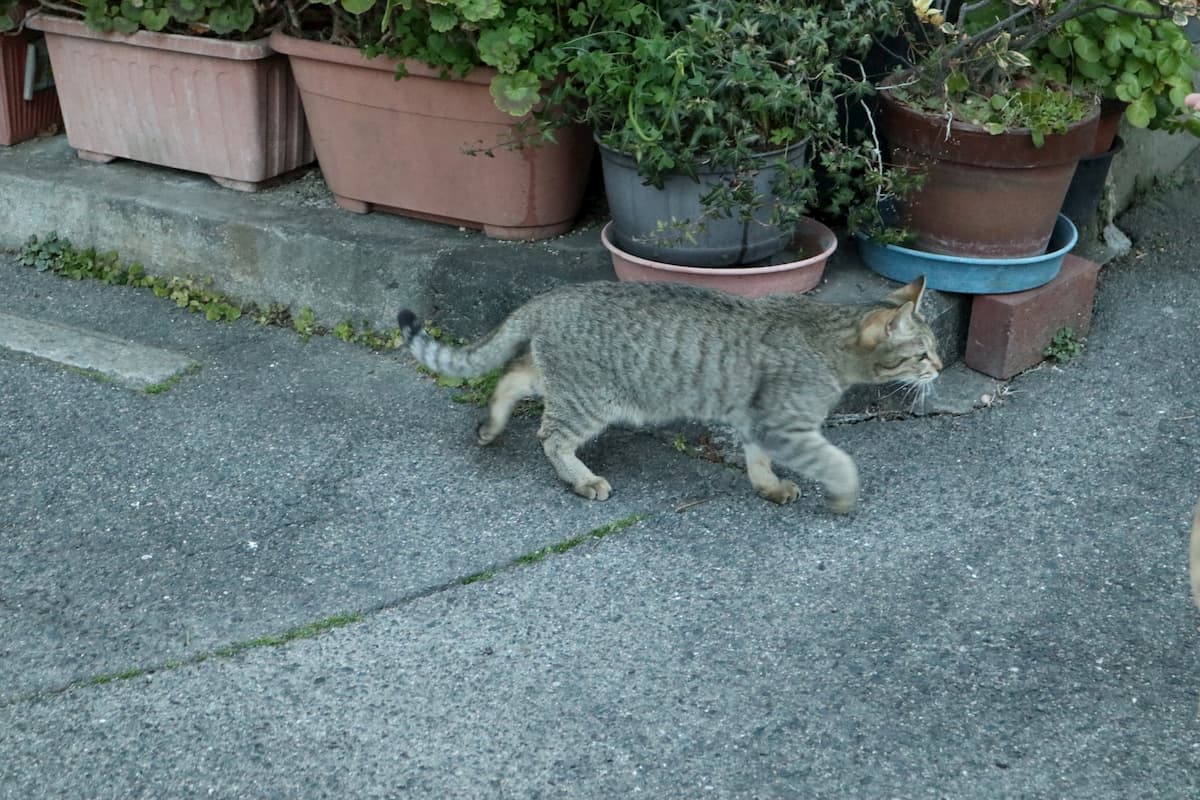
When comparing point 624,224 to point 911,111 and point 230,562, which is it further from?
point 230,562

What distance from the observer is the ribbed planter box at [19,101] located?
19.2 feet

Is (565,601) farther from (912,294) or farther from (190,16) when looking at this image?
(190,16)

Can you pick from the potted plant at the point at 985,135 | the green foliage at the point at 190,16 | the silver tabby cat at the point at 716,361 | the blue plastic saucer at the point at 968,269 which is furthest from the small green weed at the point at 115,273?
the potted plant at the point at 985,135

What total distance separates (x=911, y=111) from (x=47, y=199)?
356cm

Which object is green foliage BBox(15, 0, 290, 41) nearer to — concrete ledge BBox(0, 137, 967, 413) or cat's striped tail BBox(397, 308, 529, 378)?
concrete ledge BBox(0, 137, 967, 413)

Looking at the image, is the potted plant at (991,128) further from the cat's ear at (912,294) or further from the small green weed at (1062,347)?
the cat's ear at (912,294)

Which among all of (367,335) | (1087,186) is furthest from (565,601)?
(1087,186)

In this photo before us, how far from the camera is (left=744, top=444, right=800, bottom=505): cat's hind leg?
4016 mm

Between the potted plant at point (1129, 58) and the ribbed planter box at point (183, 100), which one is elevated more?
the potted plant at point (1129, 58)

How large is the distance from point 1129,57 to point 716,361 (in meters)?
1.84

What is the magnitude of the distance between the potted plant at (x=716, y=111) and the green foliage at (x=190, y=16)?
59.6 inches

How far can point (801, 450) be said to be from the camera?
12.6ft

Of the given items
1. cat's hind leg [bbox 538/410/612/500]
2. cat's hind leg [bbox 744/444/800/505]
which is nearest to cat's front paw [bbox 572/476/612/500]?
cat's hind leg [bbox 538/410/612/500]

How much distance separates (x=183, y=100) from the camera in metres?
5.37
